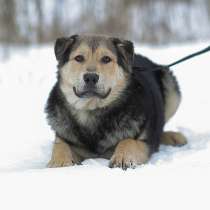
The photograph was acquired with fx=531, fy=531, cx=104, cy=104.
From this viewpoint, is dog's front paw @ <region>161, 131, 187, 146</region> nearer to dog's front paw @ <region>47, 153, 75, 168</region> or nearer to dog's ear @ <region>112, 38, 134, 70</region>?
dog's ear @ <region>112, 38, 134, 70</region>

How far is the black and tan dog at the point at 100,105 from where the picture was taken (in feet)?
16.1

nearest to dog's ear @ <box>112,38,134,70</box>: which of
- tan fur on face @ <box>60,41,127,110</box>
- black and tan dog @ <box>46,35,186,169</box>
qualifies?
black and tan dog @ <box>46,35,186,169</box>

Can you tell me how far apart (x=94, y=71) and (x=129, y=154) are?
0.80 metres

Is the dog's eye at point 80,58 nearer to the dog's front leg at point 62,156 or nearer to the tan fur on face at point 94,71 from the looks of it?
the tan fur on face at point 94,71

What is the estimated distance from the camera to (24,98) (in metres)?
9.18

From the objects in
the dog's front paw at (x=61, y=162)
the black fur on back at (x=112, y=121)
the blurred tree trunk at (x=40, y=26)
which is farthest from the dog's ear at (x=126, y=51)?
the blurred tree trunk at (x=40, y=26)

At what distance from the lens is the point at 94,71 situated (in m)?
4.71

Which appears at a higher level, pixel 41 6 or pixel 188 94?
pixel 41 6

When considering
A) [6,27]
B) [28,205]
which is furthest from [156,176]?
[6,27]

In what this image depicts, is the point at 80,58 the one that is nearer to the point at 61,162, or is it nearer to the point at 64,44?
the point at 64,44

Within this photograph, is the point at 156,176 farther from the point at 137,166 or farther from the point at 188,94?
the point at 188,94

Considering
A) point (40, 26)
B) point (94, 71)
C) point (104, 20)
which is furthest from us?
point (40, 26)

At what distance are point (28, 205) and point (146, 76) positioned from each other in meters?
2.66

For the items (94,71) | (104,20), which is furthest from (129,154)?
(104,20)
